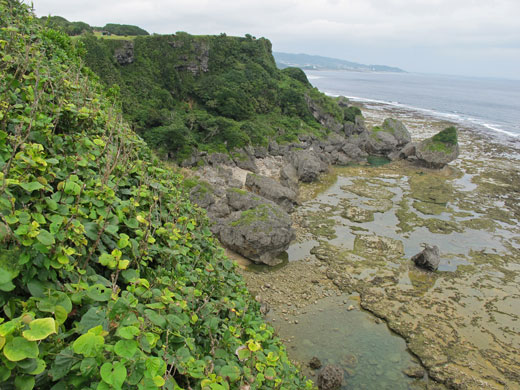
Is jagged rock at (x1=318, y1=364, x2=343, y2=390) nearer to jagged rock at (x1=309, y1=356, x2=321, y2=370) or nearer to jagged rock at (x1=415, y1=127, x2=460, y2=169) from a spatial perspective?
jagged rock at (x1=309, y1=356, x2=321, y2=370)

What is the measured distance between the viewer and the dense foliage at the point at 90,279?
2670 mm

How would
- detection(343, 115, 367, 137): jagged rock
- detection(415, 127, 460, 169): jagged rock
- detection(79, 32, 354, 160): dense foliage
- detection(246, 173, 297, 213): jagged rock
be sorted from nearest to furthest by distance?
1. detection(246, 173, 297, 213): jagged rock
2. detection(79, 32, 354, 160): dense foliage
3. detection(415, 127, 460, 169): jagged rock
4. detection(343, 115, 367, 137): jagged rock

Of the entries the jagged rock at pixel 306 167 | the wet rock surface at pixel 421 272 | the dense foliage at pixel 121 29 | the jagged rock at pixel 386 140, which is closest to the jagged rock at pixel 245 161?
the jagged rock at pixel 306 167

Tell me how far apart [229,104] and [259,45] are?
77.7ft

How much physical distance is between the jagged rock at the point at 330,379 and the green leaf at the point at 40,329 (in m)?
13.6

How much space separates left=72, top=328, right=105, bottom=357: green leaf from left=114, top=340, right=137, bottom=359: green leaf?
131 mm

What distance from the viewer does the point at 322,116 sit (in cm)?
5919

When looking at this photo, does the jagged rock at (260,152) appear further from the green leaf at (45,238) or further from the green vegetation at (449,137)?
the green leaf at (45,238)

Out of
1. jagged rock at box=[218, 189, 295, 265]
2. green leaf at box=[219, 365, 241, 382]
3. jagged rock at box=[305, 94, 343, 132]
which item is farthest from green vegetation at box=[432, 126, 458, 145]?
green leaf at box=[219, 365, 241, 382]

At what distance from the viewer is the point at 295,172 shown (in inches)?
1497

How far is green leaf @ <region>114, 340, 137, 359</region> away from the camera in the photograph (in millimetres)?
2676

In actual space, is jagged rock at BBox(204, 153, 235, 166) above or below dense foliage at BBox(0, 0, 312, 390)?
below

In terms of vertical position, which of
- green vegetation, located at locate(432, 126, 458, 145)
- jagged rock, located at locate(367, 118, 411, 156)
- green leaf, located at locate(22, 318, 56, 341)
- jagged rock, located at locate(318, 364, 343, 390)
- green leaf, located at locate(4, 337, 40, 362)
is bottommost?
jagged rock, located at locate(318, 364, 343, 390)

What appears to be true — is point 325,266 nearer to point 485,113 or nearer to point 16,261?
point 16,261
